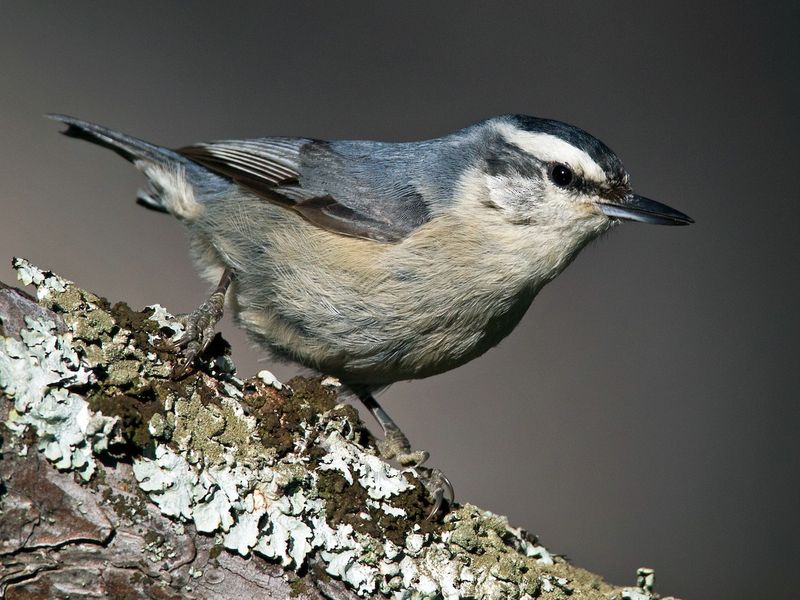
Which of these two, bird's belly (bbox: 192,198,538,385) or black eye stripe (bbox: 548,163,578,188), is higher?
black eye stripe (bbox: 548,163,578,188)

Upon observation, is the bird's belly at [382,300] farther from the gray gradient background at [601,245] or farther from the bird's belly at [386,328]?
the gray gradient background at [601,245]

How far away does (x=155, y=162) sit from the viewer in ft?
9.23

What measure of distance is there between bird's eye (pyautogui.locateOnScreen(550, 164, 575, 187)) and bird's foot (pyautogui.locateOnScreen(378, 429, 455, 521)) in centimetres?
82

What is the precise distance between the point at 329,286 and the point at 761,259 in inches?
107

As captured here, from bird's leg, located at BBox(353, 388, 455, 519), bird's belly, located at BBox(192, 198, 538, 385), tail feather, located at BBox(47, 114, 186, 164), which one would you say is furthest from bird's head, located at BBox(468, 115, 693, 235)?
tail feather, located at BBox(47, 114, 186, 164)

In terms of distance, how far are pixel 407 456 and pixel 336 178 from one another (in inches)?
34.1

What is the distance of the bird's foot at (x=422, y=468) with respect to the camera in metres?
1.81

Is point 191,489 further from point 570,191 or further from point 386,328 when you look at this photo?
point 570,191

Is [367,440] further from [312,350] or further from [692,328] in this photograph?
[692,328]

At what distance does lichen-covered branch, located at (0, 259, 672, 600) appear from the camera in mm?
1361

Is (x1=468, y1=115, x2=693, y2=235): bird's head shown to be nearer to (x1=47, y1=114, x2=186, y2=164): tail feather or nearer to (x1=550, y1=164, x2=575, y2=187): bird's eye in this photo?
(x1=550, y1=164, x2=575, y2=187): bird's eye

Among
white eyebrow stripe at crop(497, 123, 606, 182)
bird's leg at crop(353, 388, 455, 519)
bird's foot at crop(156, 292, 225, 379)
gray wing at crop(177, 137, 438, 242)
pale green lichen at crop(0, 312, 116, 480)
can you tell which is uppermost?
white eyebrow stripe at crop(497, 123, 606, 182)

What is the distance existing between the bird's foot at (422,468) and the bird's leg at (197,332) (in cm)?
56

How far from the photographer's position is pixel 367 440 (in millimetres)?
1935
